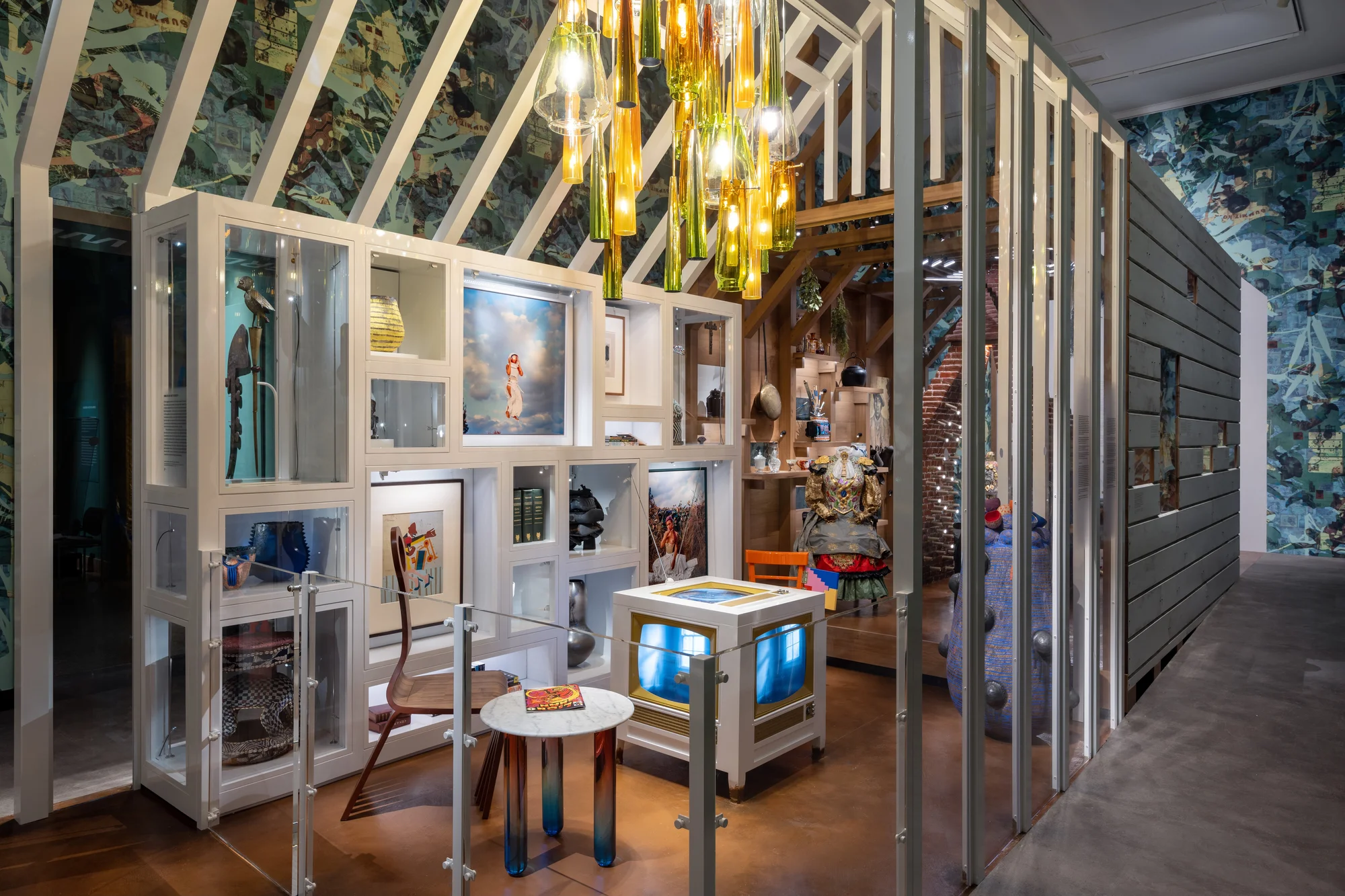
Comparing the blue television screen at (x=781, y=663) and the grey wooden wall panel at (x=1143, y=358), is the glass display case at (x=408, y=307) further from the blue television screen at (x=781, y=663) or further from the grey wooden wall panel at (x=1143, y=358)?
the grey wooden wall panel at (x=1143, y=358)

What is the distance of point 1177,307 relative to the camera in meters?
4.87

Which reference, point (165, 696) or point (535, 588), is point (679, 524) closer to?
point (535, 588)

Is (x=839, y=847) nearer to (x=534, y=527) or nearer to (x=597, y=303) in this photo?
(x=534, y=527)

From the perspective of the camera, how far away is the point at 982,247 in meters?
2.65

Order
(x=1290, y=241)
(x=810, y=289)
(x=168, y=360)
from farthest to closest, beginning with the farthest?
(x=1290, y=241) < (x=810, y=289) < (x=168, y=360)

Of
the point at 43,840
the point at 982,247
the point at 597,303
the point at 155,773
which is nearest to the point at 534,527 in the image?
the point at 597,303

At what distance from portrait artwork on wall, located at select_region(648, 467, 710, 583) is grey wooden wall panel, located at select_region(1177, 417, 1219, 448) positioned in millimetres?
2798

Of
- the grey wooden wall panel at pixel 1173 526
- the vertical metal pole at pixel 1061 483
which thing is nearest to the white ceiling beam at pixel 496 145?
the vertical metal pole at pixel 1061 483

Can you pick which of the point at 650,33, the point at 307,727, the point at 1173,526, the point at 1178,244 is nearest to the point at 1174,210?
the point at 1178,244

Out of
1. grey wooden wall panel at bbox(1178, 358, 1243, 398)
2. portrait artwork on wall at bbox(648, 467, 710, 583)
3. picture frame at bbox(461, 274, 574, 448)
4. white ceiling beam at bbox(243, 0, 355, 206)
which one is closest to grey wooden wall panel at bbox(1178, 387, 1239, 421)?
grey wooden wall panel at bbox(1178, 358, 1243, 398)

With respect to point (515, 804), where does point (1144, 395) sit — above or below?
above

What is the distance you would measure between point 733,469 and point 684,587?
289 cm

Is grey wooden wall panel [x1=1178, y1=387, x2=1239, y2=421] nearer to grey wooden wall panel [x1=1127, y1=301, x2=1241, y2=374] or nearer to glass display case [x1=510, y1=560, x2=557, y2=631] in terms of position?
grey wooden wall panel [x1=1127, y1=301, x2=1241, y2=374]

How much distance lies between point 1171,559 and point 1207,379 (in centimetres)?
167
